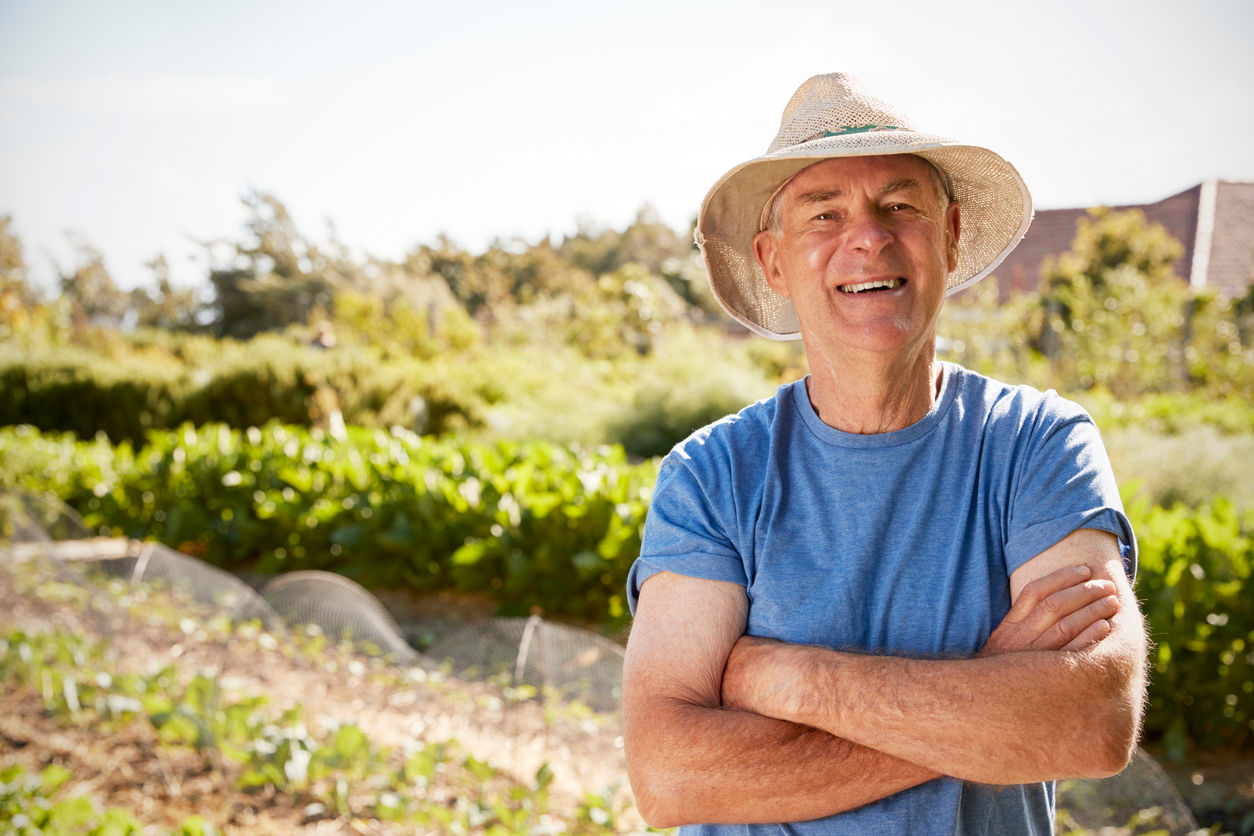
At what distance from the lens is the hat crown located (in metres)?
1.40

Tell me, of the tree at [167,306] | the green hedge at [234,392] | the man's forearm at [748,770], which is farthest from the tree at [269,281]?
the man's forearm at [748,770]

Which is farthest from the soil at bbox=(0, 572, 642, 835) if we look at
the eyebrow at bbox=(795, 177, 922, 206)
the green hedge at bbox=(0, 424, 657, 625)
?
the eyebrow at bbox=(795, 177, 922, 206)

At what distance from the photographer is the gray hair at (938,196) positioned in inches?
58.4

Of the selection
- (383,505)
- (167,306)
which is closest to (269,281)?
(167,306)

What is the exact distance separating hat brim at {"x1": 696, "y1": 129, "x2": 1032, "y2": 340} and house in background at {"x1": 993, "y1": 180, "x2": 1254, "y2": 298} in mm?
5340

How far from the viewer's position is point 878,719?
1.19 metres

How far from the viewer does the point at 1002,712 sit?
3.81 feet

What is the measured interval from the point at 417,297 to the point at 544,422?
17641 mm

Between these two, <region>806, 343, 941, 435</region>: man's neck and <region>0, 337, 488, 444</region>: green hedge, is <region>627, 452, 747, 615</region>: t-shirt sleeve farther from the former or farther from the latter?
<region>0, 337, 488, 444</region>: green hedge

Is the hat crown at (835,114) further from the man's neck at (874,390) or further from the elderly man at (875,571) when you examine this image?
the man's neck at (874,390)

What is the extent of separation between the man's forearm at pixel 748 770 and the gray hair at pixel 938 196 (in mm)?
829

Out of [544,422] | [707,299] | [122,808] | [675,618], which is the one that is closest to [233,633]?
[122,808]

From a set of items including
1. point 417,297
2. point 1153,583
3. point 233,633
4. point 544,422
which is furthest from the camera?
point 417,297

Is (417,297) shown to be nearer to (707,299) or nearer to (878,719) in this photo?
(707,299)
